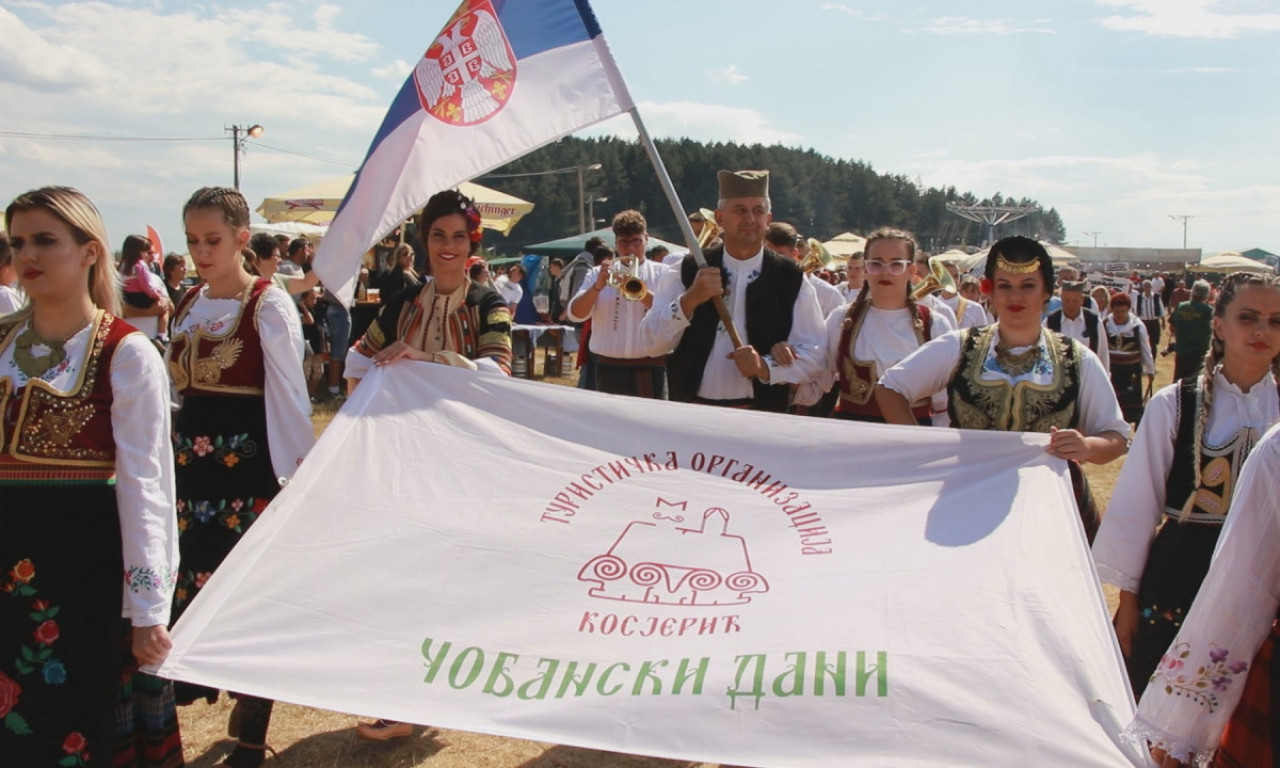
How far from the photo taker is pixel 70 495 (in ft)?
8.73

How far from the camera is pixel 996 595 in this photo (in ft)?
8.59

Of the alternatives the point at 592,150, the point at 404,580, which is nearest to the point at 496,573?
the point at 404,580

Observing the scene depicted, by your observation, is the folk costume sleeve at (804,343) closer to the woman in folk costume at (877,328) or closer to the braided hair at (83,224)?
the woman in folk costume at (877,328)

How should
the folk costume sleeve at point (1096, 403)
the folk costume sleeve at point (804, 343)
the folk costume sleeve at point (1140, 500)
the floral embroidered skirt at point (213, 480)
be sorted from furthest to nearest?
the folk costume sleeve at point (804, 343), the floral embroidered skirt at point (213, 480), the folk costume sleeve at point (1096, 403), the folk costume sleeve at point (1140, 500)

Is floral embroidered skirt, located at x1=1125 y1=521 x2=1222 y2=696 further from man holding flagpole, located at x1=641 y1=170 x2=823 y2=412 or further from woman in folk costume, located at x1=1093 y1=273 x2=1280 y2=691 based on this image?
man holding flagpole, located at x1=641 y1=170 x2=823 y2=412

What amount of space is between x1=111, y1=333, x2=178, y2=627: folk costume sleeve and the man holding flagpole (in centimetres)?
232

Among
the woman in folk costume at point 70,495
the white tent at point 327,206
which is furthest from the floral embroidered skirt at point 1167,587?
the white tent at point 327,206

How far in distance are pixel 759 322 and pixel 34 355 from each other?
9.33ft

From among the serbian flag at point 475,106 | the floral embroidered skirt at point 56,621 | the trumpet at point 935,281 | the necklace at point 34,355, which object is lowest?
the floral embroidered skirt at point 56,621

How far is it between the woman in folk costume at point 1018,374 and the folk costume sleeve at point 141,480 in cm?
233

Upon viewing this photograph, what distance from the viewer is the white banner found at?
2.35 metres

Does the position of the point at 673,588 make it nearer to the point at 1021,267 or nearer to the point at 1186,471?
the point at 1186,471

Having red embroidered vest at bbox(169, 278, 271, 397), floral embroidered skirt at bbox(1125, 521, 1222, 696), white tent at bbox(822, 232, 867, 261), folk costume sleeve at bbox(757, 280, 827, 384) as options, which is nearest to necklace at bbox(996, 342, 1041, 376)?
floral embroidered skirt at bbox(1125, 521, 1222, 696)

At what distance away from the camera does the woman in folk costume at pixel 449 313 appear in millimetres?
3938
